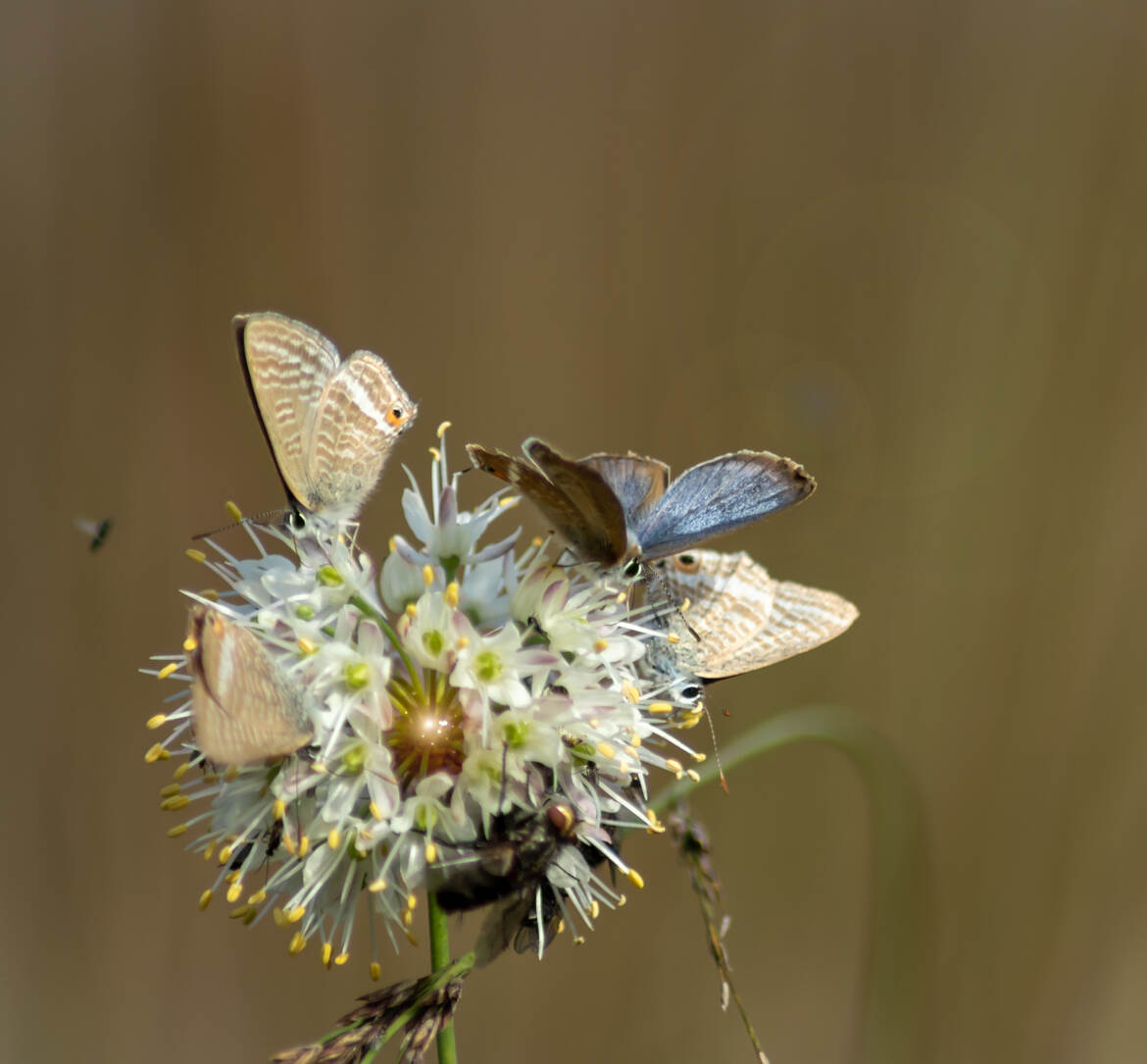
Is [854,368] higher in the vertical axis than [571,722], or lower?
higher

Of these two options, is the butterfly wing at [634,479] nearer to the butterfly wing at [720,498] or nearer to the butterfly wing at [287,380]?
the butterfly wing at [720,498]

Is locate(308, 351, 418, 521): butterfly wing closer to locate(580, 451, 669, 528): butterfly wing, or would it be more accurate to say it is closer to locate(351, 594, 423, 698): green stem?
locate(351, 594, 423, 698): green stem

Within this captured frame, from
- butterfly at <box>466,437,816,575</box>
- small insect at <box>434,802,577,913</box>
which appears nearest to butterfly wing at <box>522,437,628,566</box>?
butterfly at <box>466,437,816,575</box>

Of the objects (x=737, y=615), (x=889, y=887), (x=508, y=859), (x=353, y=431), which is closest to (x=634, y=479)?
(x=737, y=615)

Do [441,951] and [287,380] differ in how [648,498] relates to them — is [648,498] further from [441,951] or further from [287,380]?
[441,951]

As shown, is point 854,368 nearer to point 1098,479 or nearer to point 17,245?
point 1098,479

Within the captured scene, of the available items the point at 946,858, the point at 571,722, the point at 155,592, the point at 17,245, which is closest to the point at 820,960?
the point at 946,858
